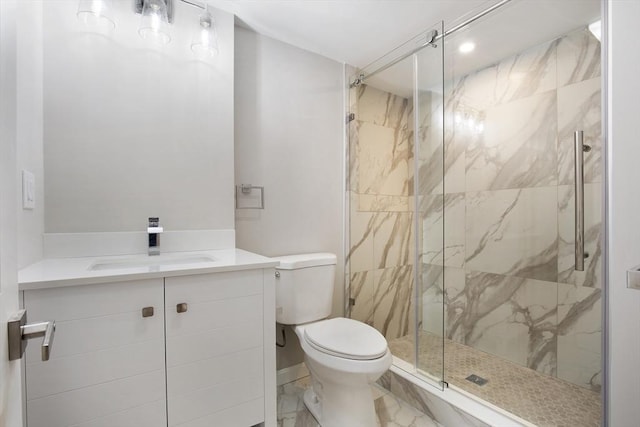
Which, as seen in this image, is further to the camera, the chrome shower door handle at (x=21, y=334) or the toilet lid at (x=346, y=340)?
the toilet lid at (x=346, y=340)

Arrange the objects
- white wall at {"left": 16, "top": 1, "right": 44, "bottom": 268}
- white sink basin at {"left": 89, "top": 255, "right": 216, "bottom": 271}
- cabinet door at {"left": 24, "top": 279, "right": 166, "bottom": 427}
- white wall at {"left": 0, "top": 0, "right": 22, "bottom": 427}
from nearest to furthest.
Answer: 1. white wall at {"left": 0, "top": 0, "right": 22, "bottom": 427}
2. cabinet door at {"left": 24, "top": 279, "right": 166, "bottom": 427}
3. white wall at {"left": 16, "top": 1, "right": 44, "bottom": 268}
4. white sink basin at {"left": 89, "top": 255, "right": 216, "bottom": 271}

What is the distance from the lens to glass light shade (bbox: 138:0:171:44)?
4.75 feet

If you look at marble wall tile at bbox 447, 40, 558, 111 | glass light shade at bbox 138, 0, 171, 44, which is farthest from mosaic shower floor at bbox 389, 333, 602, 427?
glass light shade at bbox 138, 0, 171, 44

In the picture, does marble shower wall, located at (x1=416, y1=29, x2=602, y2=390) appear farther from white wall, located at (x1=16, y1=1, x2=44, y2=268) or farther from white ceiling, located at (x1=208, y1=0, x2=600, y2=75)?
white wall, located at (x1=16, y1=1, x2=44, y2=268)

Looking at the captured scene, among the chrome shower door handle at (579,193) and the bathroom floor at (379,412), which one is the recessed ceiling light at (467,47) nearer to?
the chrome shower door handle at (579,193)

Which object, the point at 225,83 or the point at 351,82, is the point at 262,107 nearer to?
the point at 225,83

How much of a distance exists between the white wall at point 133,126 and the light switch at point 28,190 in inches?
5.1

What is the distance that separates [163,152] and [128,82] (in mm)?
348

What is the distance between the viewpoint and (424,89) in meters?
1.88

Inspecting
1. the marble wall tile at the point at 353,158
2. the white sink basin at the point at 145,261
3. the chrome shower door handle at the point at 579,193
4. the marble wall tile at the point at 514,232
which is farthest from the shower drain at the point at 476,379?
the white sink basin at the point at 145,261

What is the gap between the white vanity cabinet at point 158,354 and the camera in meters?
0.91

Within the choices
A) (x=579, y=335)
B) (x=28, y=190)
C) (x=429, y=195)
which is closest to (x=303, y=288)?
(x=429, y=195)

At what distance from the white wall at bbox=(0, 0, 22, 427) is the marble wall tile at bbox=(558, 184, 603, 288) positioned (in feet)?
7.03

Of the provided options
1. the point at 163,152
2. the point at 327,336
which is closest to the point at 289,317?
the point at 327,336
